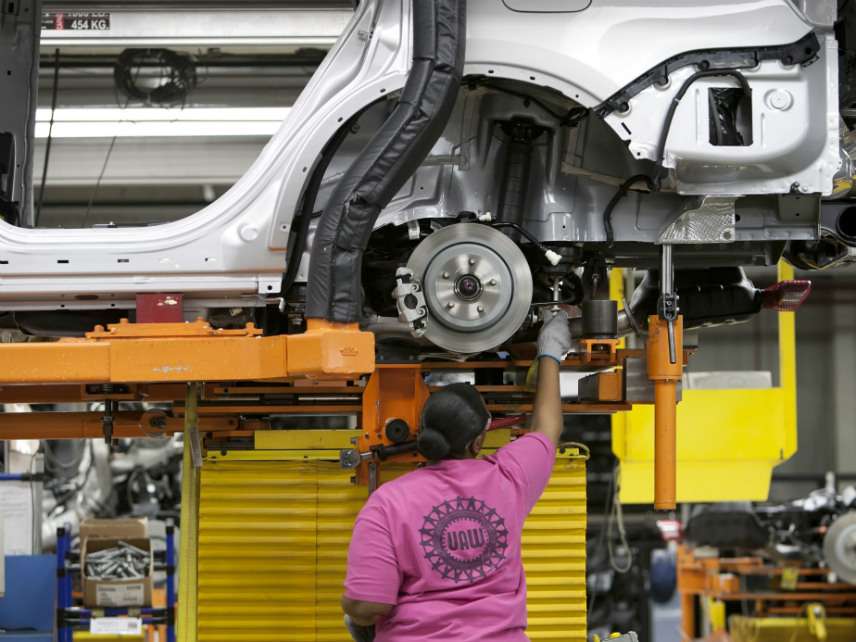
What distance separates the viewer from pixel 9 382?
3.71 m

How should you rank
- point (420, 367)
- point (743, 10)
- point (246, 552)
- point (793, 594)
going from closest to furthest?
1. point (743, 10)
2. point (420, 367)
3. point (246, 552)
4. point (793, 594)

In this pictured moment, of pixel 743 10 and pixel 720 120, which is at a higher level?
pixel 743 10

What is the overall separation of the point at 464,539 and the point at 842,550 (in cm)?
739

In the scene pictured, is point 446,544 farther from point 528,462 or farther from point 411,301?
point 411,301

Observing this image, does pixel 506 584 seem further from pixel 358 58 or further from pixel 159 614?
pixel 159 614

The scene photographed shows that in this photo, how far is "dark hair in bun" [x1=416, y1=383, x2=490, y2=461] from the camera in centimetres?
333

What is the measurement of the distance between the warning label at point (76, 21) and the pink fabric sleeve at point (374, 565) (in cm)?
480

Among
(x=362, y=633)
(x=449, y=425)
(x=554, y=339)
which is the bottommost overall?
(x=362, y=633)

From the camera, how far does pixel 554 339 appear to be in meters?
3.96

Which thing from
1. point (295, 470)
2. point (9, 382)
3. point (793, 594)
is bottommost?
point (793, 594)

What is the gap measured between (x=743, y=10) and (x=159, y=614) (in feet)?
16.8

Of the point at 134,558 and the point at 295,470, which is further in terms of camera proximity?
the point at 134,558

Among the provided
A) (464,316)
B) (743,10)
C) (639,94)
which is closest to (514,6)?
(639,94)

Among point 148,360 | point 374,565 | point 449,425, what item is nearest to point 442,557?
point 374,565
